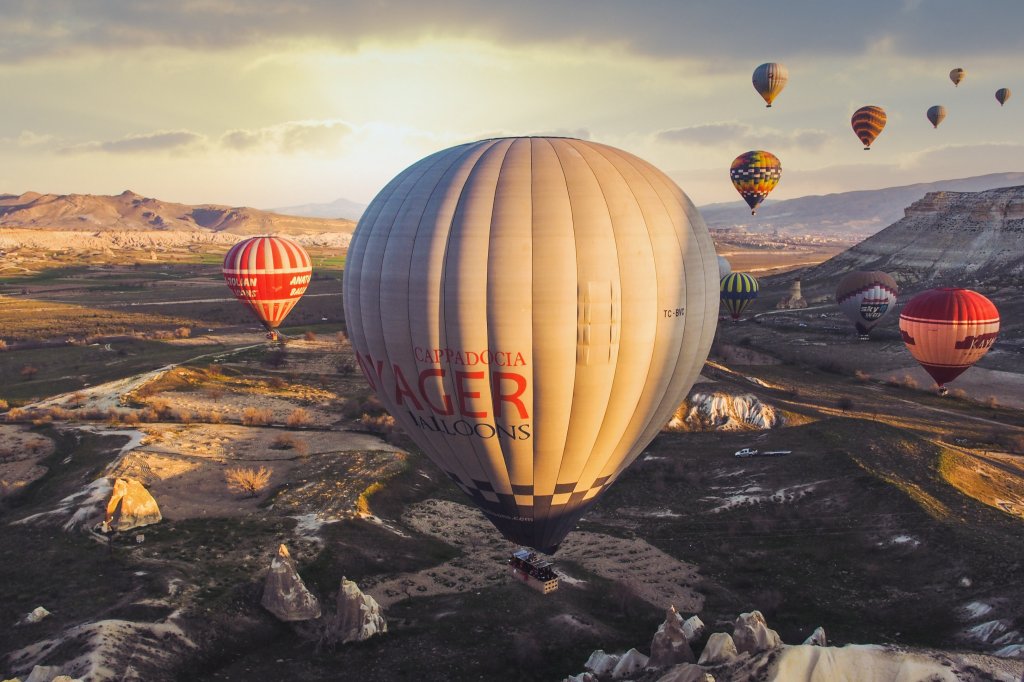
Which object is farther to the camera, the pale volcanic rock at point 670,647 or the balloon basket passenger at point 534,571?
the balloon basket passenger at point 534,571

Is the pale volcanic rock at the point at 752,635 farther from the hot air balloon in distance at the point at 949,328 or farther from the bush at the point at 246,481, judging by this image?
the hot air balloon in distance at the point at 949,328

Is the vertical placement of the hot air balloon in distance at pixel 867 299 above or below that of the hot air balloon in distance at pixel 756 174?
below

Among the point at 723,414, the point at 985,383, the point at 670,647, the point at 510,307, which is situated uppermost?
the point at 510,307

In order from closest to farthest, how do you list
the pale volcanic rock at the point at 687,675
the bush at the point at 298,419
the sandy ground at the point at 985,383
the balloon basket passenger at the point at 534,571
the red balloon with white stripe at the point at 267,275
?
1. the pale volcanic rock at the point at 687,675
2. the balloon basket passenger at the point at 534,571
3. the bush at the point at 298,419
4. the sandy ground at the point at 985,383
5. the red balloon with white stripe at the point at 267,275

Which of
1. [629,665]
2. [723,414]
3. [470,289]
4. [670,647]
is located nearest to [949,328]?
[723,414]

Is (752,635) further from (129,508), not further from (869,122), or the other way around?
(869,122)

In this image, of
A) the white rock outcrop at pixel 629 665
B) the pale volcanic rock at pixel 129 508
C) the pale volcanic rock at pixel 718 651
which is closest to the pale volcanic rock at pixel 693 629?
the white rock outcrop at pixel 629 665

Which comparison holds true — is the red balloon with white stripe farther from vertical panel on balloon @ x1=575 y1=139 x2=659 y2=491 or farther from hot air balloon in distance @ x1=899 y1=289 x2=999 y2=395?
hot air balloon in distance @ x1=899 y1=289 x2=999 y2=395
